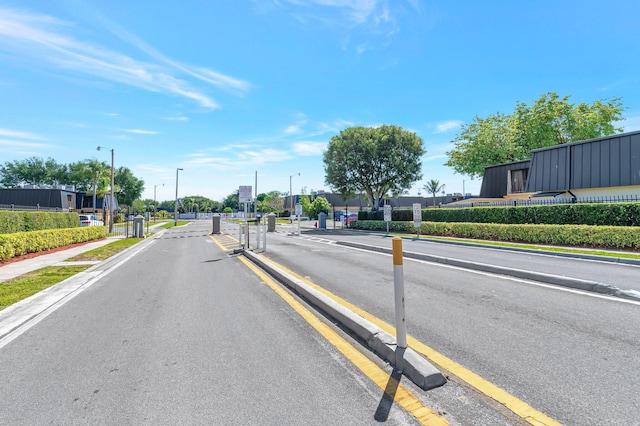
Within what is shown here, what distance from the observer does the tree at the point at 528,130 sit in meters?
33.8

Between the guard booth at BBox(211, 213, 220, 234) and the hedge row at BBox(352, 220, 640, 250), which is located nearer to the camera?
the hedge row at BBox(352, 220, 640, 250)

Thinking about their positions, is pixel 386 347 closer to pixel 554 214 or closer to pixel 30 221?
pixel 554 214

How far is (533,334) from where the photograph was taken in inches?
162

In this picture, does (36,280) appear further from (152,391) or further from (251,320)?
(152,391)

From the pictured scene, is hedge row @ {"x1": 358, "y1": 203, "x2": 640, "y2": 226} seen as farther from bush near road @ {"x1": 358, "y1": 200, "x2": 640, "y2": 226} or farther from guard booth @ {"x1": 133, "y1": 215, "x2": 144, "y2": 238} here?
guard booth @ {"x1": 133, "y1": 215, "x2": 144, "y2": 238}

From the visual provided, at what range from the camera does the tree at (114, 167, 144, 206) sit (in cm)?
7232

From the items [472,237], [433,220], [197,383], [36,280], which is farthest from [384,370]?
[433,220]

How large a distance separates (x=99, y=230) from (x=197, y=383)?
2601cm

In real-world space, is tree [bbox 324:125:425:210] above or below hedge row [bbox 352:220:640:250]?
above

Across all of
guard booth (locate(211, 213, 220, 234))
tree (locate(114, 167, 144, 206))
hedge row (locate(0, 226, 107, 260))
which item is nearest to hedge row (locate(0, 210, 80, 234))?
hedge row (locate(0, 226, 107, 260))

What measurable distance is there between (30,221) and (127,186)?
63582mm

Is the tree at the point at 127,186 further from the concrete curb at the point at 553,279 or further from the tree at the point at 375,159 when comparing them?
the concrete curb at the point at 553,279

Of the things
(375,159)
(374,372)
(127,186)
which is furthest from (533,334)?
(127,186)

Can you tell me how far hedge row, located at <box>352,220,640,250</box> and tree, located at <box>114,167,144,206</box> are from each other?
69.7m
